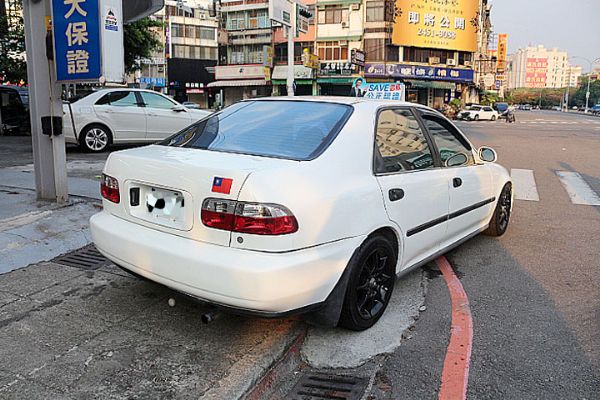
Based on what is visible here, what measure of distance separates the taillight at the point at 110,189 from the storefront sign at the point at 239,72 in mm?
51202

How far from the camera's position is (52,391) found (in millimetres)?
2680

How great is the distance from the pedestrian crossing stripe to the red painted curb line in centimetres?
464

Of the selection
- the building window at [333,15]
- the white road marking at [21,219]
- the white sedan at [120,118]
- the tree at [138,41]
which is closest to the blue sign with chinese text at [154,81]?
the building window at [333,15]

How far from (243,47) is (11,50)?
124 ft

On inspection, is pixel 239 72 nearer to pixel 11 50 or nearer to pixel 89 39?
pixel 11 50

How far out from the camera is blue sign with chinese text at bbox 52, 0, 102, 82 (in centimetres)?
539

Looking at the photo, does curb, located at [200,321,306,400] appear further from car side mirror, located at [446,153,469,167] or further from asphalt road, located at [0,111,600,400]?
car side mirror, located at [446,153,469,167]

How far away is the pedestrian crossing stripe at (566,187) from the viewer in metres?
8.34

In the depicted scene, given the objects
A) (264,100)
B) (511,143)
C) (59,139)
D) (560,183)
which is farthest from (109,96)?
(511,143)

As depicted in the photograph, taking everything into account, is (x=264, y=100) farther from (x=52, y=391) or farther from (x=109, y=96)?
(x=109, y=96)

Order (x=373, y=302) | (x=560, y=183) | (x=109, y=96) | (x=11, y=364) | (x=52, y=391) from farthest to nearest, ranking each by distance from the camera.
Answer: (x=109, y=96) < (x=560, y=183) < (x=373, y=302) < (x=11, y=364) < (x=52, y=391)

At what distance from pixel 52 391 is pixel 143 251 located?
891mm

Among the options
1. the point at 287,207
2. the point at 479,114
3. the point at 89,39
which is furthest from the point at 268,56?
the point at 287,207

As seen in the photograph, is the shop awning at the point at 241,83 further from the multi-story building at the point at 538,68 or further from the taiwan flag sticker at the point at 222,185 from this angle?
the multi-story building at the point at 538,68
